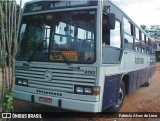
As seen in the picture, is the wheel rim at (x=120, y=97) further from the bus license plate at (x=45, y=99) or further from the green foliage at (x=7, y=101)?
the green foliage at (x=7, y=101)

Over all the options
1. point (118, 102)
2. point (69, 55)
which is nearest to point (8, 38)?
point (69, 55)

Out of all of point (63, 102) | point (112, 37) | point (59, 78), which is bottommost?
point (63, 102)

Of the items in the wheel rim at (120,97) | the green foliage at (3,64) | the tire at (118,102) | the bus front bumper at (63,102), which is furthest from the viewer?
the wheel rim at (120,97)

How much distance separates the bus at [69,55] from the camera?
5926 mm

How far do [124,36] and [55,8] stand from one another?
241 cm

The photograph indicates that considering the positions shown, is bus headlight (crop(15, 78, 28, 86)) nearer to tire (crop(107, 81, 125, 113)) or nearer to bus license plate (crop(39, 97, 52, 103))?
bus license plate (crop(39, 97, 52, 103))

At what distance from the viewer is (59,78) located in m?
6.21

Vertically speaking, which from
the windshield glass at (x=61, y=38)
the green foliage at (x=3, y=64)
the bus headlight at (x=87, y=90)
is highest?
the windshield glass at (x=61, y=38)

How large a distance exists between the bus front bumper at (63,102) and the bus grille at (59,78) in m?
0.22

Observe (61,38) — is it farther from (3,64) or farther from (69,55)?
(3,64)

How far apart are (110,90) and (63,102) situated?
4.06ft

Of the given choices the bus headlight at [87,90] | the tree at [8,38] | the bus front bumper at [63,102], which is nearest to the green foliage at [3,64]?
the tree at [8,38]

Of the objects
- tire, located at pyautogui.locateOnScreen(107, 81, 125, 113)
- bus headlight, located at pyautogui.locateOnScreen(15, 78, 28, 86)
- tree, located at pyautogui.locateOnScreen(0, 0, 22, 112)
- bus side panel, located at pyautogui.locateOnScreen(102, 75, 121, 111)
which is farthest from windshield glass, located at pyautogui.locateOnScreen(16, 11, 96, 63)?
tire, located at pyautogui.locateOnScreen(107, 81, 125, 113)

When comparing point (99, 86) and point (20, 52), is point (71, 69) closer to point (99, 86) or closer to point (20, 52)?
point (99, 86)
